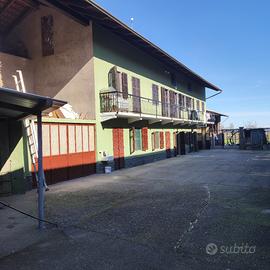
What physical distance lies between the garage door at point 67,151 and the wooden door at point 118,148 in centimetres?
175

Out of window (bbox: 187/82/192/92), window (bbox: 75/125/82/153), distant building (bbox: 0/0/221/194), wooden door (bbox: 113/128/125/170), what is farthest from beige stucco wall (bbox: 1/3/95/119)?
window (bbox: 187/82/192/92)

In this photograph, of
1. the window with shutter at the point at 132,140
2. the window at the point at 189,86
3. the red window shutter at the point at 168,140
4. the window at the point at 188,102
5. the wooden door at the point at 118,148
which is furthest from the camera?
the window at the point at 189,86

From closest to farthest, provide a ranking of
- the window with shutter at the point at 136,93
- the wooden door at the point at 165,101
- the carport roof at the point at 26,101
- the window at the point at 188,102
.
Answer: the carport roof at the point at 26,101, the window with shutter at the point at 136,93, the wooden door at the point at 165,101, the window at the point at 188,102

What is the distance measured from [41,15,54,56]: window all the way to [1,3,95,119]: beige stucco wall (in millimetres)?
214

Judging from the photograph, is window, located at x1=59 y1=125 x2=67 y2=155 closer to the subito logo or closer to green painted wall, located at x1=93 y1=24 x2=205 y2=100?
green painted wall, located at x1=93 y1=24 x2=205 y2=100

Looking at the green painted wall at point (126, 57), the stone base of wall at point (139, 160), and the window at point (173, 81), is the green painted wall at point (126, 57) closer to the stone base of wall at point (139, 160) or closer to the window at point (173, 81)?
the window at point (173, 81)

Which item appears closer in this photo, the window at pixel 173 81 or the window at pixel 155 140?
the window at pixel 155 140

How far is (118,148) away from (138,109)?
10.3 feet

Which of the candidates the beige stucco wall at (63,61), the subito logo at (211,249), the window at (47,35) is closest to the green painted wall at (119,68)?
the beige stucco wall at (63,61)

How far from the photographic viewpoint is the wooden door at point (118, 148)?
53.2 ft

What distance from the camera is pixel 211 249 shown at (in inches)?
189

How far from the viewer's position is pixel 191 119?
27688mm

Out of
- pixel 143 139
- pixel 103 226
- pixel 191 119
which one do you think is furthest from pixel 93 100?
pixel 191 119

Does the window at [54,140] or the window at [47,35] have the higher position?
the window at [47,35]
